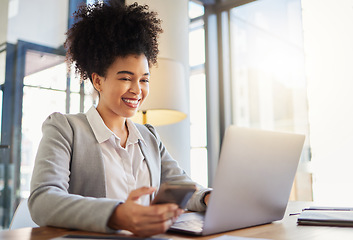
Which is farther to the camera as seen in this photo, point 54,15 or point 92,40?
point 54,15

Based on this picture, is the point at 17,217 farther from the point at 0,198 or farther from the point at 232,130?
the point at 0,198

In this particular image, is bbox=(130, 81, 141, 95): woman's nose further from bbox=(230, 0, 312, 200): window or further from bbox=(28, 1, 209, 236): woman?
bbox=(230, 0, 312, 200): window

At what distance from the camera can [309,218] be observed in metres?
1.04

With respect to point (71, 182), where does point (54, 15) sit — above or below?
above

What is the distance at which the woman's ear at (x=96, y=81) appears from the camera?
4.56ft

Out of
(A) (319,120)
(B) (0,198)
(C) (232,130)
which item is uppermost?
(A) (319,120)

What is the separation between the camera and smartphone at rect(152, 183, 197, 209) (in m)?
0.74

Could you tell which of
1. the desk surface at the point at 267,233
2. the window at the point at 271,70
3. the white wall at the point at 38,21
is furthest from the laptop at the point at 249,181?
the window at the point at 271,70

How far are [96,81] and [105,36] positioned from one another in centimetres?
17

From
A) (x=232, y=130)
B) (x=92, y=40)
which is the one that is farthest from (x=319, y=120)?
(x=232, y=130)

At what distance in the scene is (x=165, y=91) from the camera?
244 centimetres

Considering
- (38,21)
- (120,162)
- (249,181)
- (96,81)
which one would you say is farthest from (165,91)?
(249,181)

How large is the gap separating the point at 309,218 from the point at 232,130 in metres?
0.42

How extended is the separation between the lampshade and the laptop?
1.41 m
